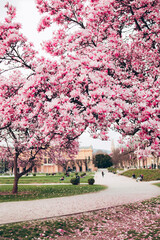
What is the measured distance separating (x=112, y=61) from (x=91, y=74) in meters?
1.50

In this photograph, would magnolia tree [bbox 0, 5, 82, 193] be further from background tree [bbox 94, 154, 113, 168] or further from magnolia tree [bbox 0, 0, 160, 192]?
background tree [bbox 94, 154, 113, 168]

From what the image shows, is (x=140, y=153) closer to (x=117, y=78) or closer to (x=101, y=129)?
(x=101, y=129)

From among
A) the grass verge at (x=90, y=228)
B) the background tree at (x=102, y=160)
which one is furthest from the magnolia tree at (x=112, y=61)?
the background tree at (x=102, y=160)

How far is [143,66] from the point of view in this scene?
1051cm

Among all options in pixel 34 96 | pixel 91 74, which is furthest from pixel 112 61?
pixel 34 96

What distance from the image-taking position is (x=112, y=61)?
9203 millimetres

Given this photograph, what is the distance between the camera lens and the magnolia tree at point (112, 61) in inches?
301

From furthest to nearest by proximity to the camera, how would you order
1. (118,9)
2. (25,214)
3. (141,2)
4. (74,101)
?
(25,214) < (118,9) < (141,2) < (74,101)

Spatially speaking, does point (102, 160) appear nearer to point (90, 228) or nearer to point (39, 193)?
point (39, 193)

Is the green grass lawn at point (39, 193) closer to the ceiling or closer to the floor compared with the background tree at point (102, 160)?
closer to the ceiling

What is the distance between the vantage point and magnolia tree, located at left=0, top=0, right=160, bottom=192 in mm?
7781

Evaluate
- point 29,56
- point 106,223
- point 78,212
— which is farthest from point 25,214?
point 29,56

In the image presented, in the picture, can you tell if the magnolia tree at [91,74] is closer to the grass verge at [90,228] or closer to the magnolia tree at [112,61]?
the magnolia tree at [112,61]

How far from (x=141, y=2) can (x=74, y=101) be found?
187 inches
